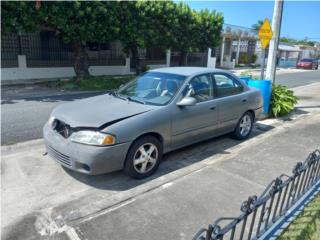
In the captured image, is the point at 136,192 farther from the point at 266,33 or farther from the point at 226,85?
the point at 266,33

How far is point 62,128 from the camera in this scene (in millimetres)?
3795

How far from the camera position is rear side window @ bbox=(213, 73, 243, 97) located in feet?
16.6

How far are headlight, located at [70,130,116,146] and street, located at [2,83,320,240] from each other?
670mm

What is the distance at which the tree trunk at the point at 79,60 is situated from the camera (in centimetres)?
1388

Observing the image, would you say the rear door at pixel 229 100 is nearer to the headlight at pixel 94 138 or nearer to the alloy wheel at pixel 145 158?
the alloy wheel at pixel 145 158

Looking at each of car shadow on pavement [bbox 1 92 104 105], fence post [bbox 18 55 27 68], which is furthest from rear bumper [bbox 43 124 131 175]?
A: fence post [bbox 18 55 27 68]

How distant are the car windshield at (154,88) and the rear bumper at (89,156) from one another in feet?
3.30

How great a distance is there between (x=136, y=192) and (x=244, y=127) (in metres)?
3.18

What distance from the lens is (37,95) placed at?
35.4ft

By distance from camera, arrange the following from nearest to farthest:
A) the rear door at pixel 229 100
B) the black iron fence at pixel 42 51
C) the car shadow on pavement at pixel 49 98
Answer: the rear door at pixel 229 100, the car shadow on pavement at pixel 49 98, the black iron fence at pixel 42 51

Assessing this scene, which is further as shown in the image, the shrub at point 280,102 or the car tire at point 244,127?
the shrub at point 280,102

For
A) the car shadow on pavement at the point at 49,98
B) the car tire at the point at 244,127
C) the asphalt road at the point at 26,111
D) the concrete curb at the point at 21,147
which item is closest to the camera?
the concrete curb at the point at 21,147

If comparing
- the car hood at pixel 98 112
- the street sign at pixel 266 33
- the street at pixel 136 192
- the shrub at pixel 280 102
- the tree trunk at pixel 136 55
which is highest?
the street sign at pixel 266 33

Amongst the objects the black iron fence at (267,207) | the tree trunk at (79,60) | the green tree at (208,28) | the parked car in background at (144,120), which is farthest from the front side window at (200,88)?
the green tree at (208,28)
